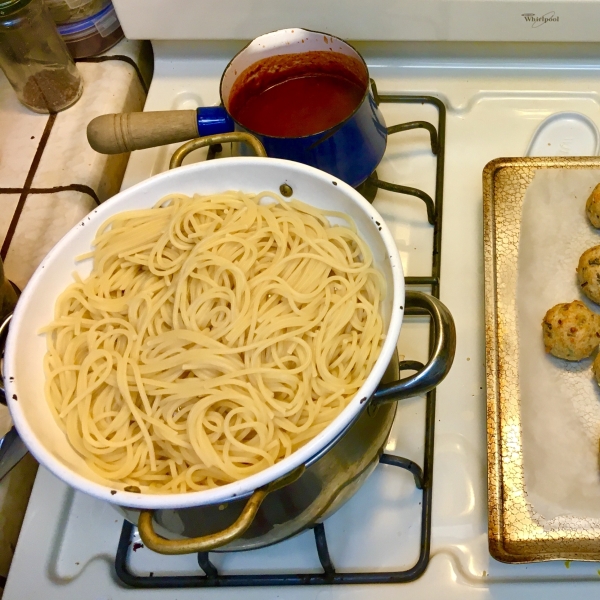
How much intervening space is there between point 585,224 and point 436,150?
235mm

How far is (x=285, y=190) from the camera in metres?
0.64

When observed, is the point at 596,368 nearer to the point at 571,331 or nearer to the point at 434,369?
the point at 571,331

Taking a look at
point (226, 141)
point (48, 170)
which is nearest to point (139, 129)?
point (226, 141)

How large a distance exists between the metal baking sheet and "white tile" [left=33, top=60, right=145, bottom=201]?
588 millimetres

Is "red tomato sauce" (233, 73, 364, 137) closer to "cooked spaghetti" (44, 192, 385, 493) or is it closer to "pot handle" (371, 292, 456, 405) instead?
"cooked spaghetti" (44, 192, 385, 493)

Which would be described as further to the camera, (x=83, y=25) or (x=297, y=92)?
(x=83, y=25)

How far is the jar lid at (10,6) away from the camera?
30.9 inches

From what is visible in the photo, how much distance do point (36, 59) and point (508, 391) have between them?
2.78 ft

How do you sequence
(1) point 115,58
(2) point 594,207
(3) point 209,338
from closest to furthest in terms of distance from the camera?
(3) point 209,338 → (2) point 594,207 → (1) point 115,58

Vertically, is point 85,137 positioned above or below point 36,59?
below

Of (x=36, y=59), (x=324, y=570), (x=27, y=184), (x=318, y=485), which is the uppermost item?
(x=36, y=59)

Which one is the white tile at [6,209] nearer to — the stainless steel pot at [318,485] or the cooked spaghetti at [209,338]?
the cooked spaghetti at [209,338]

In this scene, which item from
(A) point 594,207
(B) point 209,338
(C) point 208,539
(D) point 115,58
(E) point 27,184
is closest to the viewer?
Result: (C) point 208,539

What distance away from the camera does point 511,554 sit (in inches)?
22.5
